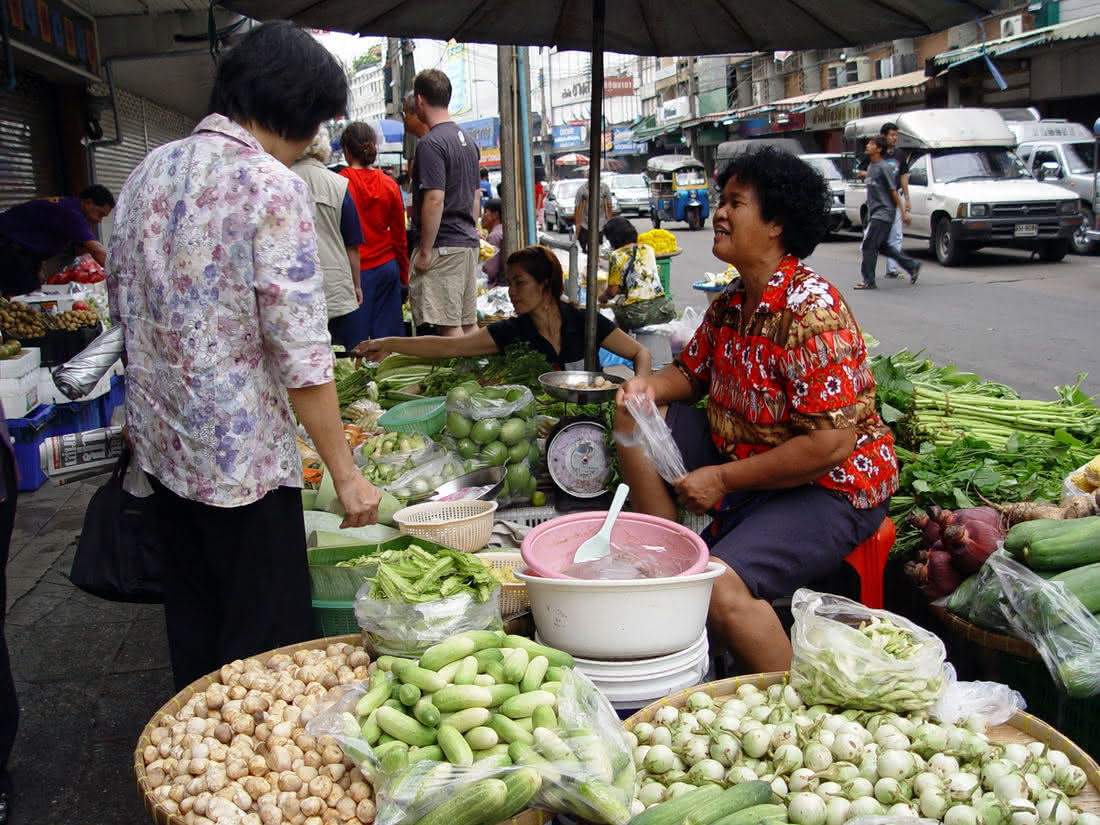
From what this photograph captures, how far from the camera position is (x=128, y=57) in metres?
11.1

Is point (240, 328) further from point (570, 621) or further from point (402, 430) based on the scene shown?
point (402, 430)

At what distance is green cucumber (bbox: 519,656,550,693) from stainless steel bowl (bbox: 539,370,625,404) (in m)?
1.57

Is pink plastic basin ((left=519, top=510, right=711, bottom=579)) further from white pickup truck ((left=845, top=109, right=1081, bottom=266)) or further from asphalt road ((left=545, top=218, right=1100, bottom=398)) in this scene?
white pickup truck ((left=845, top=109, right=1081, bottom=266))

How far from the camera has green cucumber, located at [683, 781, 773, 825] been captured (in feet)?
6.23

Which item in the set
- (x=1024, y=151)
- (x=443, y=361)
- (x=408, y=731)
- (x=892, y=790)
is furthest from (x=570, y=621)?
(x=1024, y=151)

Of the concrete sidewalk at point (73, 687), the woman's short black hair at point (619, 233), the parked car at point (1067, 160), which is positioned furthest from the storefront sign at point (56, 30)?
the parked car at point (1067, 160)

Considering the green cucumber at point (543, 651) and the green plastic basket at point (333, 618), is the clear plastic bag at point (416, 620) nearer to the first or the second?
the green cucumber at point (543, 651)

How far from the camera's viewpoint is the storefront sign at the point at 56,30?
8047 mm

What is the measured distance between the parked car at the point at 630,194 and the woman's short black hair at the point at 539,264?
2718cm

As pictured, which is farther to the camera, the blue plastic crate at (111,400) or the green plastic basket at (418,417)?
the blue plastic crate at (111,400)

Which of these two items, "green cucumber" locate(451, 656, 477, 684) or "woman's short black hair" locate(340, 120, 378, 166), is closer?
"green cucumber" locate(451, 656, 477, 684)

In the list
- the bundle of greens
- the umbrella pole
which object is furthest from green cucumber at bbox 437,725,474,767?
the umbrella pole

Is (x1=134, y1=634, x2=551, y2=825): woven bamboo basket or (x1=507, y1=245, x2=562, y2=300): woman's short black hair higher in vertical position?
(x1=507, y1=245, x2=562, y2=300): woman's short black hair

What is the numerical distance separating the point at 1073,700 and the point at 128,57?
11586 mm
